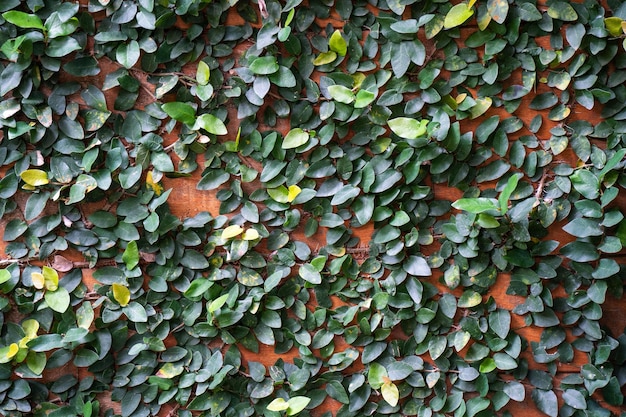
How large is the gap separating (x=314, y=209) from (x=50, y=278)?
742 millimetres

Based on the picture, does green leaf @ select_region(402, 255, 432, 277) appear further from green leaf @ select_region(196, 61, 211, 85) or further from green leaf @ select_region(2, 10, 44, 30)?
green leaf @ select_region(2, 10, 44, 30)

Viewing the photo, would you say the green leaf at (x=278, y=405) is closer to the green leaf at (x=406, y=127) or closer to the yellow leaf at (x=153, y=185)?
the yellow leaf at (x=153, y=185)

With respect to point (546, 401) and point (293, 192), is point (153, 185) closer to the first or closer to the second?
point (293, 192)

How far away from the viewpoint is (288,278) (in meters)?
1.61

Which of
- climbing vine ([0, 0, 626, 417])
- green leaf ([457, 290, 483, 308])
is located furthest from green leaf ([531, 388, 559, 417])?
green leaf ([457, 290, 483, 308])

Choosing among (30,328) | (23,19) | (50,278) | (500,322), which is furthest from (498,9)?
(30,328)

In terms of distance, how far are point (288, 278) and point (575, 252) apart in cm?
80

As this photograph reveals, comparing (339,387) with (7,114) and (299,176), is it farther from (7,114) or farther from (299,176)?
(7,114)

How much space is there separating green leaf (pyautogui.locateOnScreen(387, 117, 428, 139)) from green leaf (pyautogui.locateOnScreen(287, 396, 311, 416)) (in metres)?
0.77

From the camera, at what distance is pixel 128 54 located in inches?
58.6

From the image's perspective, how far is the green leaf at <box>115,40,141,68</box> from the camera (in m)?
1.48

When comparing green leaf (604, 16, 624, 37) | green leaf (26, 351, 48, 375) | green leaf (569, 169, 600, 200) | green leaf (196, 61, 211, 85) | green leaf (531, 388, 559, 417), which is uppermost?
green leaf (604, 16, 624, 37)

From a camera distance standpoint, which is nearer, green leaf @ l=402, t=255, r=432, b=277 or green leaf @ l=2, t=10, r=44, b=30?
green leaf @ l=2, t=10, r=44, b=30

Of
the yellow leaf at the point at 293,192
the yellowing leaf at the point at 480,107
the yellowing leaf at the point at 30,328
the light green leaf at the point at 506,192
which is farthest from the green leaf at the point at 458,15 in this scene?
the yellowing leaf at the point at 30,328
